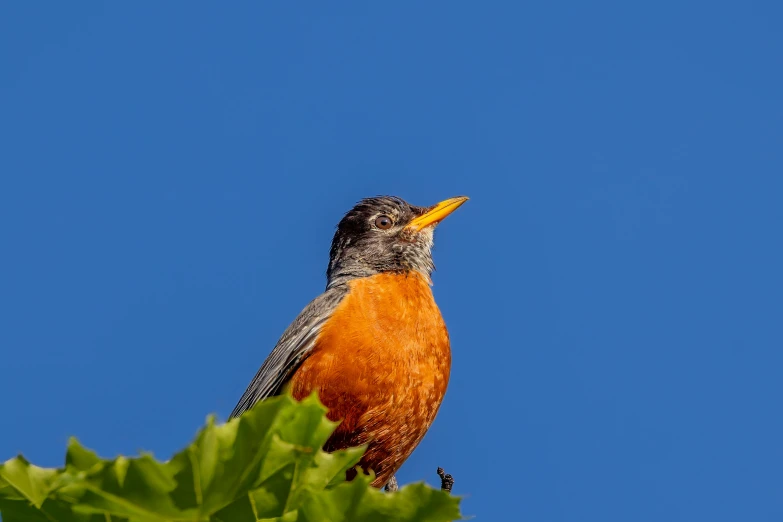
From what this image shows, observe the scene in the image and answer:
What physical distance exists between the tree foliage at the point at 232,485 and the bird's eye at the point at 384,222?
19.9 feet

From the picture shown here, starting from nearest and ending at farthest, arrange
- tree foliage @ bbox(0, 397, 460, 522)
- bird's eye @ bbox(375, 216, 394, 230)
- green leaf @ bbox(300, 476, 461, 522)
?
tree foliage @ bbox(0, 397, 460, 522) < green leaf @ bbox(300, 476, 461, 522) < bird's eye @ bbox(375, 216, 394, 230)

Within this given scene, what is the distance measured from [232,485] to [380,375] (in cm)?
401

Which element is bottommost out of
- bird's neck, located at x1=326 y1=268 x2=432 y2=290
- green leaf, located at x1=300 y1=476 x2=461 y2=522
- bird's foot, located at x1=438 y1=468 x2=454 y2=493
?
green leaf, located at x1=300 y1=476 x2=461 y2=522

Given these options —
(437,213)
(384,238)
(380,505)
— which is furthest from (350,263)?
(380,505)

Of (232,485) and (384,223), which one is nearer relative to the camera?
(232,485)

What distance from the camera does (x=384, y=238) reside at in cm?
835

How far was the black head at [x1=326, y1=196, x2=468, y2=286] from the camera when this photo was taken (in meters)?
8.04

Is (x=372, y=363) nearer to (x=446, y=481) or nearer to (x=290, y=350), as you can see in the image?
(x=290, y=350)

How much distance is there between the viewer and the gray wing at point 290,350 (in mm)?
6711

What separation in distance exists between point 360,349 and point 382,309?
0.49 meters

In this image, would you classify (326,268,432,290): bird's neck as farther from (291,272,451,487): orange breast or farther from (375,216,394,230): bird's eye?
(291,272,451,487): orange breast

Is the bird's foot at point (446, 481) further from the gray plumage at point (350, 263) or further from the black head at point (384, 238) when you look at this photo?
the black head at point (384, 238)

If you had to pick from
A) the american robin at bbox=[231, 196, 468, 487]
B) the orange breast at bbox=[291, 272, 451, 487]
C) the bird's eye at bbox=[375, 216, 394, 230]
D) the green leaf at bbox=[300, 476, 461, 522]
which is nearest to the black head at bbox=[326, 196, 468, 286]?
the bird's eye at bbox=[375, 216, 394, 230]

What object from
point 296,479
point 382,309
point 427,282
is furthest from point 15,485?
point 427,282
